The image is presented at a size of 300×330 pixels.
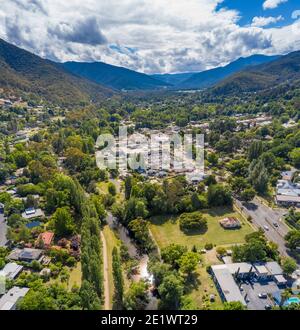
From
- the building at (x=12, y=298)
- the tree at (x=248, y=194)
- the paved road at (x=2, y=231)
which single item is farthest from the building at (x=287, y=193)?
the paved road at (x=2, y=231)

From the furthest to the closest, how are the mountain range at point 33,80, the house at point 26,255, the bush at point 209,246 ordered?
the mountain range at point 33,80 < the bush at point 209,246 < the house at point 26,255

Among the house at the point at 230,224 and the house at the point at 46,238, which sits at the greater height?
the house at the point at 230,224

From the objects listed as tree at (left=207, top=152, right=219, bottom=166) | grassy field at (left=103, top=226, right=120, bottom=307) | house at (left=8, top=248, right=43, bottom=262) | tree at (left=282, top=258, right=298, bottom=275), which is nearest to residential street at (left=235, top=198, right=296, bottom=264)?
tree at (left=282, top=258, right=298, bottom=275)

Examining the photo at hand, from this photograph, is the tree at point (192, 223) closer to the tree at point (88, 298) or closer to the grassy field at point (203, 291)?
the grassy field at point (203, 291)

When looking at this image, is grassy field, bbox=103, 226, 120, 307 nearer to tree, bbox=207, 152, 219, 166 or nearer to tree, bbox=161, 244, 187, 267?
tree, bbox=161, 244, 187, 267

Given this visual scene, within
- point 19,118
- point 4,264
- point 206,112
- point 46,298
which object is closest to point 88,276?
point 46,298

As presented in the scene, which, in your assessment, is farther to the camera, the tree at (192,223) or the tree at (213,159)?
the tree at (213,159)

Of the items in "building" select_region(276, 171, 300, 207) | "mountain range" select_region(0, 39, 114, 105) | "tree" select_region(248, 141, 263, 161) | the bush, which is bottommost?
the bush
